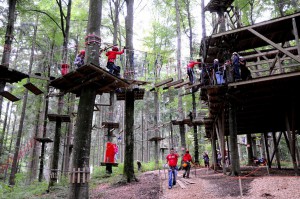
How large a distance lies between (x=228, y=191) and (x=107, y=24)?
2218cm

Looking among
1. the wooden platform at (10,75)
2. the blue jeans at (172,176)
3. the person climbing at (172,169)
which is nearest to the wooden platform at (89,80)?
the wooden platform at (10,75)

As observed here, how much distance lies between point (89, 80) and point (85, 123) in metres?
1.48

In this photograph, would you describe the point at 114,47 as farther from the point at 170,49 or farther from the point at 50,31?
the point at 170,49

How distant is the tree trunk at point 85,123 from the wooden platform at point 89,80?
11.9 inches

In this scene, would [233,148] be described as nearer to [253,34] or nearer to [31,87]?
[253,34]

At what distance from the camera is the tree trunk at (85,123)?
7.59m

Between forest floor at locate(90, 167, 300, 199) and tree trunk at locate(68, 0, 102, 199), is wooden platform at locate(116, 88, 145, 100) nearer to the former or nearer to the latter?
tree trunk at locate(68, 0, 102, 199)

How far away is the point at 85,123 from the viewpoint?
26.4ft

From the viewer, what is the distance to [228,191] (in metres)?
8.52

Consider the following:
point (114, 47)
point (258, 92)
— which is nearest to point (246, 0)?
point (258, 92)

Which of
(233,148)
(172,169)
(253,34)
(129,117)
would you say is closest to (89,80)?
(129,117)

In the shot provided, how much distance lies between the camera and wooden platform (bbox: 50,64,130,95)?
8.16 m

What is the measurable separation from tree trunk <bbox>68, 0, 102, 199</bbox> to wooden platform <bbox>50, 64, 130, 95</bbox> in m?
0.30

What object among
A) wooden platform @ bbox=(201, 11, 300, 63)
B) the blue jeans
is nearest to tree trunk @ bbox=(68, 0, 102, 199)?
the blue jeans
